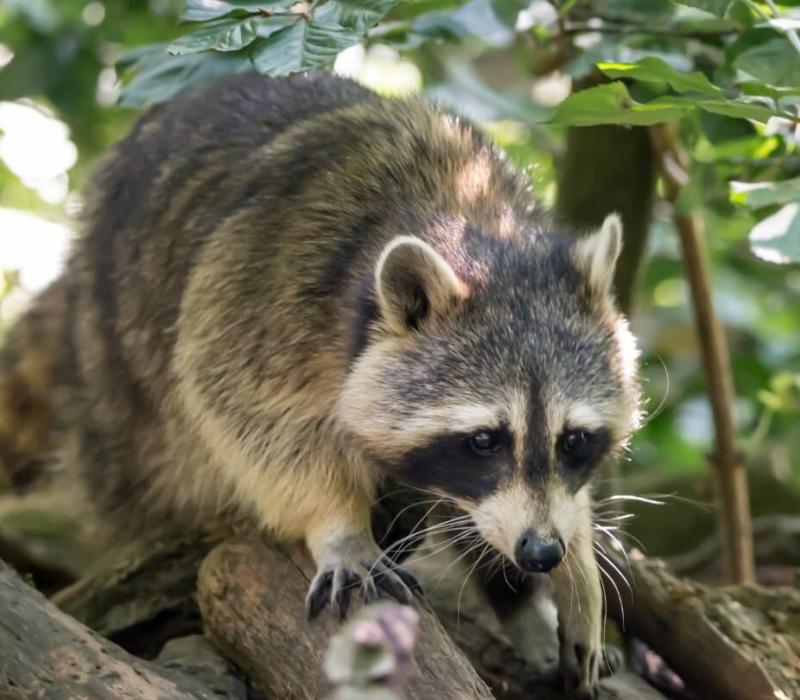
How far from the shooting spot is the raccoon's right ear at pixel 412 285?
9.76 feet

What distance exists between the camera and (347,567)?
3.18m

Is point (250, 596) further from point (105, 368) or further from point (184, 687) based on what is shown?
point (105, 368)

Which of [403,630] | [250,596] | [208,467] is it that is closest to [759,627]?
[250,596]

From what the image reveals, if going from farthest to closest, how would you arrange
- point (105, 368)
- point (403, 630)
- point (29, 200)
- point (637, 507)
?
point (29, 200) < point (637, 507) < point (105, 368) < point (403, 630)

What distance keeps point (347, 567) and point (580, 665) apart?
0.72 meters

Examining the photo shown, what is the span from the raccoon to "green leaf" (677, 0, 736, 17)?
25.3 inches

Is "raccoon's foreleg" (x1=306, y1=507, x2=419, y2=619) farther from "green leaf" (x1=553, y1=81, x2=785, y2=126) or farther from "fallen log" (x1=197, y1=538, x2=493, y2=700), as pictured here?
"green leaf" (x1=553, y1=81, x2=785, y2=126)

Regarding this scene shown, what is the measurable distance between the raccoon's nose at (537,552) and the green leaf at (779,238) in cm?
81

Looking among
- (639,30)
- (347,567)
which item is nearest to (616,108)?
(639,30)

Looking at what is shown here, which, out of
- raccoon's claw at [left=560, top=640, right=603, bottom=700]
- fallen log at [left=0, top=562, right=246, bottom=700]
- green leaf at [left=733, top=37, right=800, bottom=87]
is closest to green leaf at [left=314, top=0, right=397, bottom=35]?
green leaf at [left=733, top=37, right=800, bottom=87]

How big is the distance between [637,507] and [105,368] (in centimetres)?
245

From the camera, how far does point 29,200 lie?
698 centimetres

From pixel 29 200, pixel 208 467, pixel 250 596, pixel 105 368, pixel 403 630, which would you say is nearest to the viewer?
pixel 403 630

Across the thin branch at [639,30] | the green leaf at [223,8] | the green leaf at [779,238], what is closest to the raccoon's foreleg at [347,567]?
the green leaf at [779,238]
